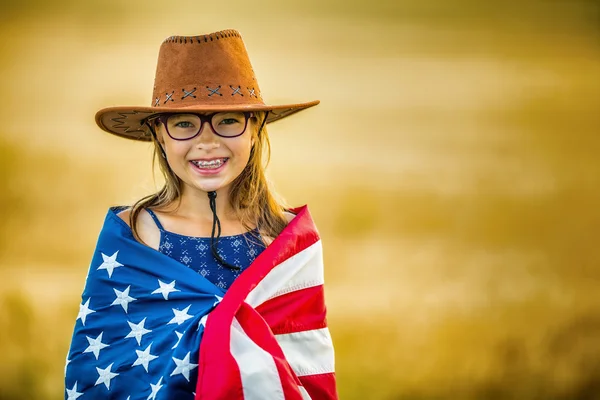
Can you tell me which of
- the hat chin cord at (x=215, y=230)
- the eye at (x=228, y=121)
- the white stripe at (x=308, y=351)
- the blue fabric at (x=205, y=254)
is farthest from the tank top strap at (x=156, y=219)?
the white stripe at (x=308, y=351)

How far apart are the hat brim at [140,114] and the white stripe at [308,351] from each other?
68cm

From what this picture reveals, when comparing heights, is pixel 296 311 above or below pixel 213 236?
below

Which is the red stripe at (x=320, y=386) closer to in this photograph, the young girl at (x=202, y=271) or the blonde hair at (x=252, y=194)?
the young girl at (x=202, y=271)

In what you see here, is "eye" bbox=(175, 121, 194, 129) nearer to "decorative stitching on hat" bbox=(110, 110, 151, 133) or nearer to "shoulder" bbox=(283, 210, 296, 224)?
"decorative stitching on hat" bbox=(110, 110, 151, 133)

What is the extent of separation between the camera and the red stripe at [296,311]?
2.78 m

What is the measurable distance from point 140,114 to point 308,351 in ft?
2.86

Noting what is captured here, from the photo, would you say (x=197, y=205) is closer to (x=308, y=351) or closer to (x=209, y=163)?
(x=209, y=163)

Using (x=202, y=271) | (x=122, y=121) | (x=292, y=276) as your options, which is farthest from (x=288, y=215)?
(x=122, y=121)

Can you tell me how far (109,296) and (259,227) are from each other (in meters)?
0.52

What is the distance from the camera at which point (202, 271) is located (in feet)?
9.22

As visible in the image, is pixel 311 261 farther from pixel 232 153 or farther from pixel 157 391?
pixel 157 391

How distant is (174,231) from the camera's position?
2.85 metres

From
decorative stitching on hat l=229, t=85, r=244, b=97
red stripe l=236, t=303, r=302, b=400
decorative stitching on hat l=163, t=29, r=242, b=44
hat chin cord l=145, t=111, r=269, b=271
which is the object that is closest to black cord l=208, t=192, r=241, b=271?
hat chin cord l=145, t=111, r=269, b=271

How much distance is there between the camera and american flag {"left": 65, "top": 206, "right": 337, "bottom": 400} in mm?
2553
